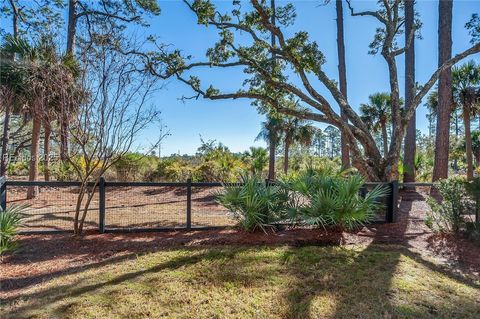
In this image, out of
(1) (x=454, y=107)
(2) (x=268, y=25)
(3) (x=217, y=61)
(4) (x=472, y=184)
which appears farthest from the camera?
(1) (x=454, y=107)

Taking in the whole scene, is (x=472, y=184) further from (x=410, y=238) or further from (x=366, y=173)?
(x=366, y=173)

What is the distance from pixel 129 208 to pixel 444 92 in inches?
484

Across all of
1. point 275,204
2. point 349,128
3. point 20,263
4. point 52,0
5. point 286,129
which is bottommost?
point 20,263

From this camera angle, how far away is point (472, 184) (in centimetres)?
557

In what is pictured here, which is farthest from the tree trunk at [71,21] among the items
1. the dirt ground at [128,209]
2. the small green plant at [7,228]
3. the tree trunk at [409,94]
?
the tree trunk at [409,94]

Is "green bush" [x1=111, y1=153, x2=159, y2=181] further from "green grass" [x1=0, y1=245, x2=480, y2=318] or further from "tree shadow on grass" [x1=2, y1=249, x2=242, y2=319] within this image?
"green grass" [x1=0, y1=245, x2=480, y2=318]

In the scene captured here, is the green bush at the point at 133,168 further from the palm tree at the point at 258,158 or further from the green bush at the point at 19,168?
the green bush at the point at 19,168

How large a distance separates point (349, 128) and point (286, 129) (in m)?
14.1

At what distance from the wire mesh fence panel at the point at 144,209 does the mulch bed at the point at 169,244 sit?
1.07 m

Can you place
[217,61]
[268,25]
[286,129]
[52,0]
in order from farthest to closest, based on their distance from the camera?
1. [286,129]
2. [52,0]
3. [217,61]
4. [268,25]

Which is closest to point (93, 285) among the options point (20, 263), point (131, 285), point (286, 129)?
point (131, 285)

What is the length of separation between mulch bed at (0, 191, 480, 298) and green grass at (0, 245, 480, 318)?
0.44 metres

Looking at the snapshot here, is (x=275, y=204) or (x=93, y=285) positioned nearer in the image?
(x=93, y=285)

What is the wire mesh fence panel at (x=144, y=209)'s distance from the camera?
752 cm
